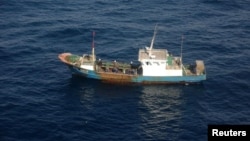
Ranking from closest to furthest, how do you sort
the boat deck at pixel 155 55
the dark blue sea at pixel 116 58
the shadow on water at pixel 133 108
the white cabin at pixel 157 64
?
the shadow on water at pixel 133 108 < the dark blue sea at pixel 116 58 < the white cabin at pixel 157 64 < the boat deck at pixel 155 55

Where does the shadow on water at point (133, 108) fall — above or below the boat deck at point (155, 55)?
below

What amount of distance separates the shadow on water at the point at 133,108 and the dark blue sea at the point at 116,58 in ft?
0.63

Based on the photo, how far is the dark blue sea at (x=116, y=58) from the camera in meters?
83.4

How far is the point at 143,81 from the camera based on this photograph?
324ft

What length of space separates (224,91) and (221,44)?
23868mm

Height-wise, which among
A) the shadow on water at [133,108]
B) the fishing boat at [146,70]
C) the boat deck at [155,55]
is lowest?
the shadow on water at [133,108]

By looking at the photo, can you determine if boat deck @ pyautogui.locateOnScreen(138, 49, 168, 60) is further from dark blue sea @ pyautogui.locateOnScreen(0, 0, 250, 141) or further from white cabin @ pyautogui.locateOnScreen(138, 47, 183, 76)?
dark blue sea @ pyautogui.locateOnScreen(0, 0, 250, 141)

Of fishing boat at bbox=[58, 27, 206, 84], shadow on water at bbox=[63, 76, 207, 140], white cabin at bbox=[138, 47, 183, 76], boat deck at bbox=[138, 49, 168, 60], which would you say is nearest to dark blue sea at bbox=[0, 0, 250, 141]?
shadow on water at bbox=[63, 76, 207, 140]

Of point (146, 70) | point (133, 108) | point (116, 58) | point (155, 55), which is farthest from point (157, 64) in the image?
point (116, 58)

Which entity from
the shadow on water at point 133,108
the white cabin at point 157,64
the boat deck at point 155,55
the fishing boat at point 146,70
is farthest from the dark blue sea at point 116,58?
the boat deck at point 155,55

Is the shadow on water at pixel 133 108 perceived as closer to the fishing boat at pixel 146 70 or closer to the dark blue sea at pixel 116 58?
the dark blue sea at pixel 116 58

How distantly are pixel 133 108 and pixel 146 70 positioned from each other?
1243cm

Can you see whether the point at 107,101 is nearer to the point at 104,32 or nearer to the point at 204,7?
the point at 104,32

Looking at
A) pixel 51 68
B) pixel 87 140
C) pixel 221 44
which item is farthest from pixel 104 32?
pixel 87 140
